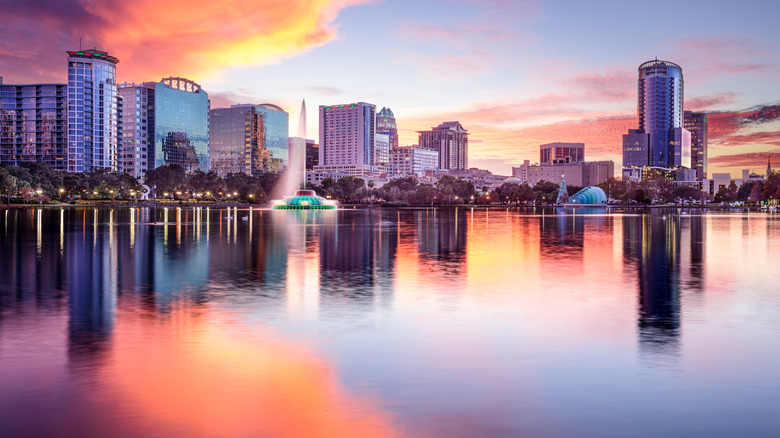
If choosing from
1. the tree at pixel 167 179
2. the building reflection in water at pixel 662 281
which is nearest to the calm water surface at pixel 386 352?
the building reflection in water at pixel 662 281

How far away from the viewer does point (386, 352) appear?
1169 cm

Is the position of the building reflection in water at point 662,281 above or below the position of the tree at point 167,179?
below

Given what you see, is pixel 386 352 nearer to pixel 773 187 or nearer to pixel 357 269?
pixel 357 269

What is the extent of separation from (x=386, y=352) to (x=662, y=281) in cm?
1449

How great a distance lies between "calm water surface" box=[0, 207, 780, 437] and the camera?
821 cm

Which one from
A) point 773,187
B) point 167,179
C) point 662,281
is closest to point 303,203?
point 167,179

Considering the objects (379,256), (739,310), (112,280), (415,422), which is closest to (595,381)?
(415,422)

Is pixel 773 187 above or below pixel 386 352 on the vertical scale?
above

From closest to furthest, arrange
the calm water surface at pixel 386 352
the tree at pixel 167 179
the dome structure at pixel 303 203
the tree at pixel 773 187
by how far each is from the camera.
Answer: the calm water surface at pixel 386 352 → the dome structure at pixel 303 203 → the tree at pixel 773 187 → the tree at pixel 167 179

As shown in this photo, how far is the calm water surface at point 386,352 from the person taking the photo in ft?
26.9

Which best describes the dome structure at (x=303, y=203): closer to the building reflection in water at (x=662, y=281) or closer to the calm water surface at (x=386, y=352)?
the building reflection in water at (x=662, y=281)

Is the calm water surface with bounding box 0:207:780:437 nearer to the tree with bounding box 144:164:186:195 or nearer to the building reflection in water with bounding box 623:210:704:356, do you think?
the building reflection in water with bounding box 623:210:704:356

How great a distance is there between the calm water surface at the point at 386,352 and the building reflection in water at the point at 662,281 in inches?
4.5

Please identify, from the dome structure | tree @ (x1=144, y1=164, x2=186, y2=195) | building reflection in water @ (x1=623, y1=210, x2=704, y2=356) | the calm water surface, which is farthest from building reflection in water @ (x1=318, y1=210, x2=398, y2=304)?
tree @ (x1=144, y1=164, x2=186, y2=195)
